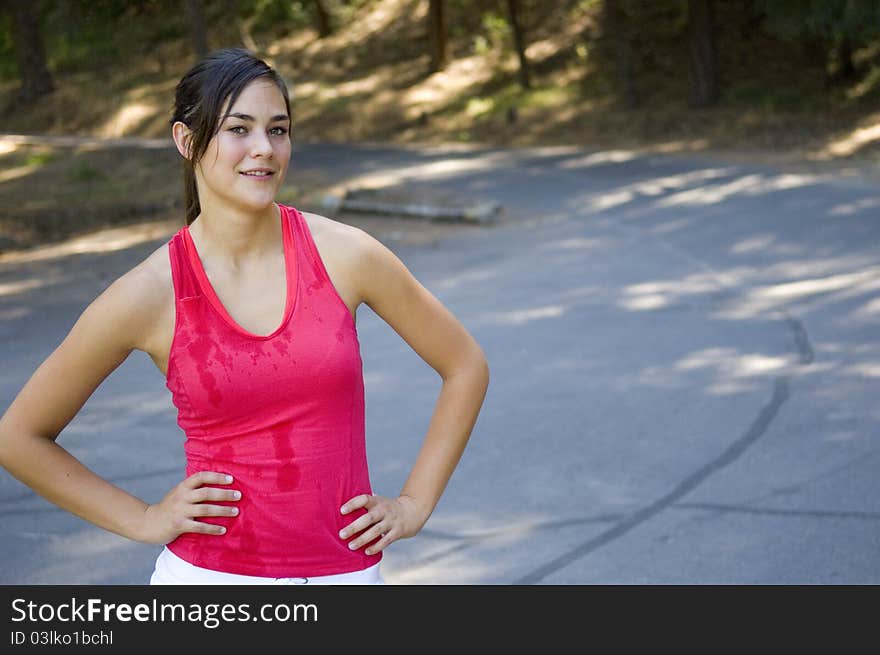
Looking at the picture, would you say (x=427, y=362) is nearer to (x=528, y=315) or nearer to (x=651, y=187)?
(x=528, y=315)

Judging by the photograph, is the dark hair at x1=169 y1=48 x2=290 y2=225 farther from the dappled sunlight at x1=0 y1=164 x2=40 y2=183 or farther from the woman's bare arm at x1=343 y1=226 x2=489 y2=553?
the dappled sunlight at x1=0 y1=164 x2=40 y2=183

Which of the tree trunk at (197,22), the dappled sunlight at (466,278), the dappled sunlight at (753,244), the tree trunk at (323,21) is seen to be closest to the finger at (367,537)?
the dappled sunlight at (466,278)

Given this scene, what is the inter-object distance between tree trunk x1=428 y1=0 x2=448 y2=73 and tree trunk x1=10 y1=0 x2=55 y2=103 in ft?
44.6

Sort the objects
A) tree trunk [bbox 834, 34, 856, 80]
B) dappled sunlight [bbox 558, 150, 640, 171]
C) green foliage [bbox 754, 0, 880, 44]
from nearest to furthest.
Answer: dappled sunlight [bbox 558, 150, 640, 171] → green foliage [bbox 754, 0, 880, 44] → tree trunk [bbox 834, 34, 856, 80]

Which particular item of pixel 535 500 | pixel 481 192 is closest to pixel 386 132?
pixel 481 192

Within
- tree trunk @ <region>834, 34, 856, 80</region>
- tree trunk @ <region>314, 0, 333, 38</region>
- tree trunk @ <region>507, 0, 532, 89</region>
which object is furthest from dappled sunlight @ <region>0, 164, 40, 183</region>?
tree trunk @ <region>834, 34, 856, 80</region>

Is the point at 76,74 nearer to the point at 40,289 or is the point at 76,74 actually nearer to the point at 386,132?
the point at 386,132

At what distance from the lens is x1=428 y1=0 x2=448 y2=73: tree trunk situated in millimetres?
29562

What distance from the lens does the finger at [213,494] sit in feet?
7.62

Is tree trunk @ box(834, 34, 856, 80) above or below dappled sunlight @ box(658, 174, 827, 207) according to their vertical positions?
above

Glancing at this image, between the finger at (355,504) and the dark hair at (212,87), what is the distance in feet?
2.39

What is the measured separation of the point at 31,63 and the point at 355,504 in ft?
126

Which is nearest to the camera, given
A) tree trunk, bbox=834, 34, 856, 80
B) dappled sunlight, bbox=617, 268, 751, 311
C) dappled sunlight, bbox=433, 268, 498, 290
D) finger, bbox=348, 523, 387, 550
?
finger, bbox=348, 523, 387, 550

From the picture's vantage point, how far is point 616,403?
770 cm
